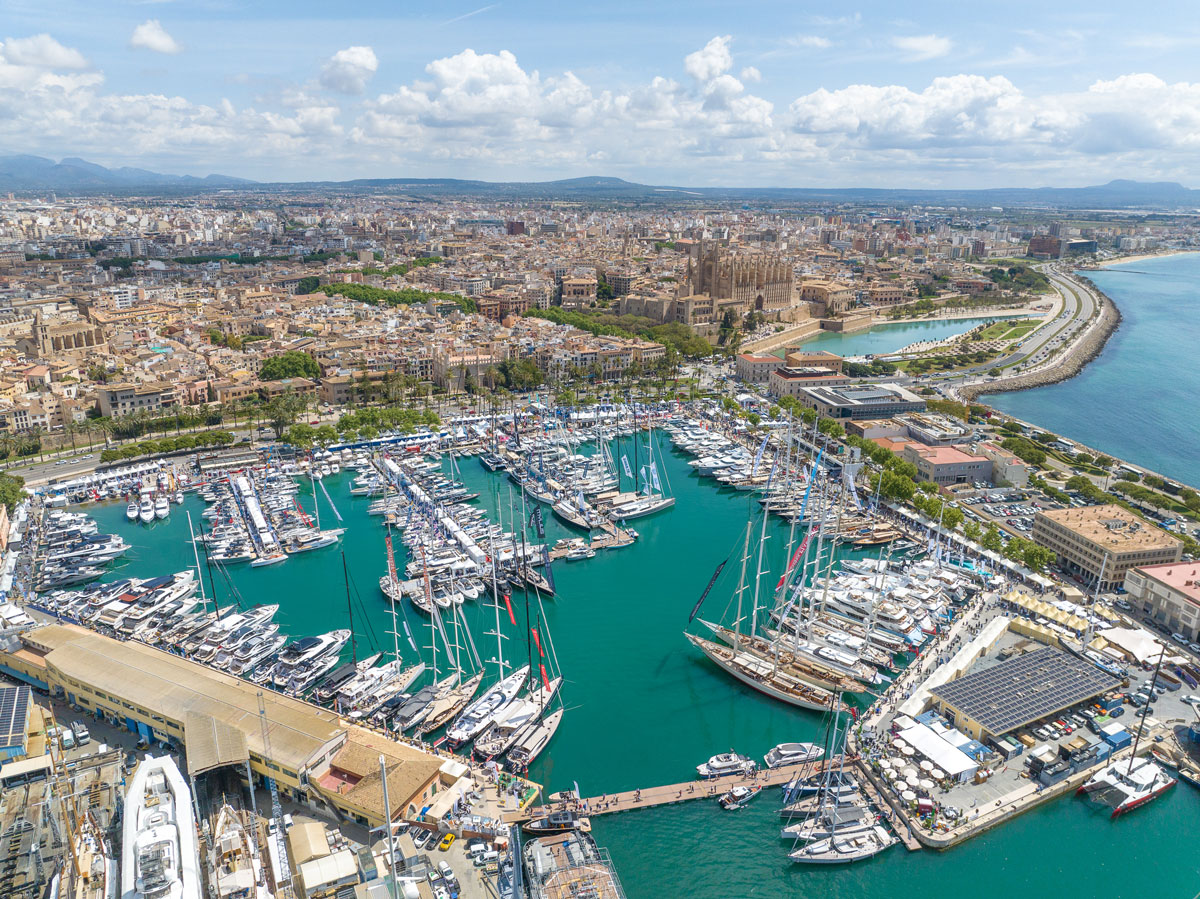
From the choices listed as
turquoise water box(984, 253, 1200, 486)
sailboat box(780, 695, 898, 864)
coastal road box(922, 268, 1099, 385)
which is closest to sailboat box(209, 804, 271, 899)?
sailboat box(780, 695, 898, 864)

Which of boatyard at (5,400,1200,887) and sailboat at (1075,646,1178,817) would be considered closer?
boatyard at (5,400,1200,887)

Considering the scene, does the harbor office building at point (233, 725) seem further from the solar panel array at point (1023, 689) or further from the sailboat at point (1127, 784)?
the sailboat at point (1127, 784)

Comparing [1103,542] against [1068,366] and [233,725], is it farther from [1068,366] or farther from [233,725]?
[1068,366]

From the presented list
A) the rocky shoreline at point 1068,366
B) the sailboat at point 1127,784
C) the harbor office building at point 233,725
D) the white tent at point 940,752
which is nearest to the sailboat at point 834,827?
the white tent at point 940,752

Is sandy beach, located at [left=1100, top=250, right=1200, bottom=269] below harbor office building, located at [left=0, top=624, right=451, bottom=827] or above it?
above

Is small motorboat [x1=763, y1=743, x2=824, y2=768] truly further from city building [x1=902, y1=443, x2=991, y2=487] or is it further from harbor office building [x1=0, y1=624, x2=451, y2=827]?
city building [x1=902, y1=443, x2=991, y2=487]

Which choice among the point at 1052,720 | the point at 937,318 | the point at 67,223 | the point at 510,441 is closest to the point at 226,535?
the point at 510,441
